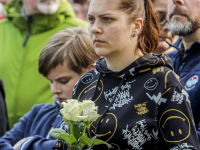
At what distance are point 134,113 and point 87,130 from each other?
10.5 inches

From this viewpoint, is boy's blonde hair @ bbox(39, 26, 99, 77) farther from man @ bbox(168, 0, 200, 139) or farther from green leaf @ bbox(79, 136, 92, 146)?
green leaf @ bbox(79, 136, 92, 146)

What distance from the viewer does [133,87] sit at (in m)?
2.31

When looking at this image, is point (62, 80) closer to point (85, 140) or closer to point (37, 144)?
point (37, 144)

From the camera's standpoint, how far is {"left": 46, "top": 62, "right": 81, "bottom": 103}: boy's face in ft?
10.5

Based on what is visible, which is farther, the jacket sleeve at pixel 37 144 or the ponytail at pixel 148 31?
the jacket sleeve at pixel 37 144

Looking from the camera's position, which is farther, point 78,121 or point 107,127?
point 107,127

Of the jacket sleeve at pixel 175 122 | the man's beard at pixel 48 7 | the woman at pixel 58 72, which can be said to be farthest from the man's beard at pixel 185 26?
the man's beard at pixel 48 7

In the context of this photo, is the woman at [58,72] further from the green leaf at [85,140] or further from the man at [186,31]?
the green leaf at [85,140]

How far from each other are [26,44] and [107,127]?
2.88m

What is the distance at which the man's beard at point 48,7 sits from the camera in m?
4.93

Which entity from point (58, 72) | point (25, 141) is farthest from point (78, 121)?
point (58, 72)

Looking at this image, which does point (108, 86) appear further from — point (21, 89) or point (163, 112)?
point (21, 89)

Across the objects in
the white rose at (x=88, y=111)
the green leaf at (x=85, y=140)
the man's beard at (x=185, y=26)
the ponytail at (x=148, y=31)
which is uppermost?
the ponytail at (x=148, y=31)

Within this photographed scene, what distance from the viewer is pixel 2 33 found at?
508cm
